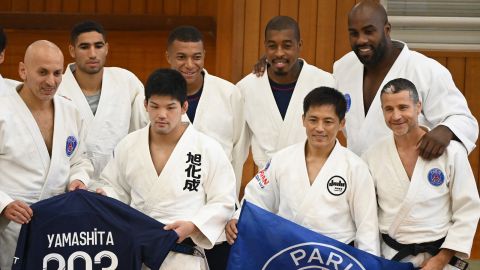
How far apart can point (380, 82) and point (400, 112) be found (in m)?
0.54

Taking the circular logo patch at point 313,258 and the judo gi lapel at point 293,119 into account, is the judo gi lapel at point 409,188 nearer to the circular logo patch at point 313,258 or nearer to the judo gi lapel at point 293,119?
the circular logo patch at point 313,258

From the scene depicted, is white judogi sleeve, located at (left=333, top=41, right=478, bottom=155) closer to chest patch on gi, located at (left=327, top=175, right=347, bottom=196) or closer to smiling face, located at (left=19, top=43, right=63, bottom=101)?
chest patch on gi, located at (left=327, top=175, right=347, bottom=196)

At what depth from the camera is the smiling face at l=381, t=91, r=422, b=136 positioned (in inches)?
162

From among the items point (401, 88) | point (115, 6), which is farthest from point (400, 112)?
point (115, 6)

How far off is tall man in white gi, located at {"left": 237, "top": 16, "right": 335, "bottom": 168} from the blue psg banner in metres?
0.88

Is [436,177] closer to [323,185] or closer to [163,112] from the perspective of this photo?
[323,185]

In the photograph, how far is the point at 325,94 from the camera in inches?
168

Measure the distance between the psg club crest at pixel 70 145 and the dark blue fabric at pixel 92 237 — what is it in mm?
392

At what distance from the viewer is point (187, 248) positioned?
13.6 ft

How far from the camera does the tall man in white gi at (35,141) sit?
421 cm

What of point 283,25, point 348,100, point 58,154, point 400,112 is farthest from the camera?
point 283,25

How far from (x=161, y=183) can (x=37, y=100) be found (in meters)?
0.79

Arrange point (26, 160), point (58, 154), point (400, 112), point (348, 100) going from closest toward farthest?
A: point (400, 112) → point (26, 160) → point (58, 154) → point (348, 100)

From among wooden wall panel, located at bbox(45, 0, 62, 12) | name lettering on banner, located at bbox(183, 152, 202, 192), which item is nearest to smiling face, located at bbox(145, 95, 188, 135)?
name lettering on banner, located at bbox(183, 152, 202, 192)
